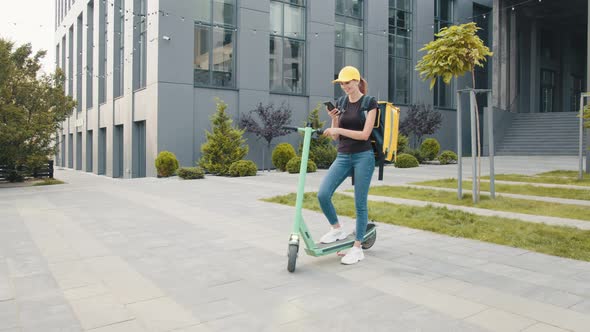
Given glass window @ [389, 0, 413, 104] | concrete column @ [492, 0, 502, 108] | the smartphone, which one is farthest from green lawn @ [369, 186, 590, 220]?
concrete column @ [492, 0, 502, 108]

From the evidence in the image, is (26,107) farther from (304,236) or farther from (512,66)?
(512,66)

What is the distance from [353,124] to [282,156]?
14.3m

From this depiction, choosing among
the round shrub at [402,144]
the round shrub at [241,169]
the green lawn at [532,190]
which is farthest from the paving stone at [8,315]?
the round shrub at [402,144]

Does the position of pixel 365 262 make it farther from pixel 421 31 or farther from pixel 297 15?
pixel 421 31

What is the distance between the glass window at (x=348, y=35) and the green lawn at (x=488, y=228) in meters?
15.7

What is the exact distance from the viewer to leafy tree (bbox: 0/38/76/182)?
47.3 ft

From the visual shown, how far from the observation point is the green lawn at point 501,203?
7605 mm

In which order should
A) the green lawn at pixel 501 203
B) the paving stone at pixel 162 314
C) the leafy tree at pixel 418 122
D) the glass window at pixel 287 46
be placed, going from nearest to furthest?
the paving stone at pixel 162 314, the green lawn at pixel 501 203, the glass window at pixel 287 46, the leafy tree at pixel 418 122

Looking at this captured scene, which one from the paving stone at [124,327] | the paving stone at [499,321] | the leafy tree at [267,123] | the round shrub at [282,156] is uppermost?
the leafy tree at [267,123]

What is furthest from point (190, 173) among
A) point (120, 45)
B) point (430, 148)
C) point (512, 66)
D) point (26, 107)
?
point (512, 66)

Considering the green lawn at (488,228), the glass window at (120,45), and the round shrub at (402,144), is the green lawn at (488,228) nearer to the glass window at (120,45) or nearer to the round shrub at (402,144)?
the round shrub at (402,144)

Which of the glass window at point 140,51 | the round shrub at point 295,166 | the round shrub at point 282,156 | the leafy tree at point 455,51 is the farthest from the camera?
the glass window at point 140,51

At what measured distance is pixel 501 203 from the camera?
28.0 feet

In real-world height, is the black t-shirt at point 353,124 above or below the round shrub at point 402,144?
below
